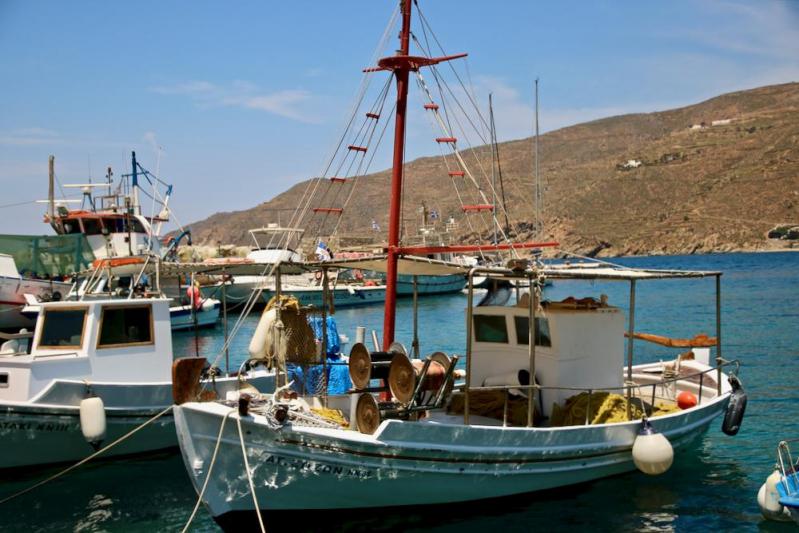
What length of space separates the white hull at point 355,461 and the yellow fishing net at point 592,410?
635 millimetres

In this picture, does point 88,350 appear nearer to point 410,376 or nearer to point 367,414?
point 367,414

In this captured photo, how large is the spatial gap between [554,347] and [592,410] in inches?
43.0

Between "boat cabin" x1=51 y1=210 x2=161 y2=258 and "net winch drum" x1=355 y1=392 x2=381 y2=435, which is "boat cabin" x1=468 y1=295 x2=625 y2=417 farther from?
"boat cabin" x1=51 y1=210 x2=161 y2=258

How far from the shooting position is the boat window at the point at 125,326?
47.5 feet

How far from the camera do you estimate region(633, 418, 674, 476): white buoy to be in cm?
1164

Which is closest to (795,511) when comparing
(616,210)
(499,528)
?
(499,528)

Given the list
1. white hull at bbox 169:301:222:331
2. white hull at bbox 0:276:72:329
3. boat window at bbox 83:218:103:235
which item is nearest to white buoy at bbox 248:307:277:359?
white hull at bbox 0:276:72:329

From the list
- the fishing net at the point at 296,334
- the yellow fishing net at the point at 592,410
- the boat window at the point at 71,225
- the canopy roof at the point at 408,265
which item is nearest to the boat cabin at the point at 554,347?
the yellow fishing net at the point at 592,410

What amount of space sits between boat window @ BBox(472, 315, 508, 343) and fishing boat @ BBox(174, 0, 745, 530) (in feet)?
0.06

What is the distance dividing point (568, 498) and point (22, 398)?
9078mm

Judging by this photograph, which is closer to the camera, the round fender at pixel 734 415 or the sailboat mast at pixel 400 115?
the round fender at pixel 734 415

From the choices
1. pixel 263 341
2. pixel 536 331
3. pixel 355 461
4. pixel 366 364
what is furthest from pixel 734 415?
pixel 263 341

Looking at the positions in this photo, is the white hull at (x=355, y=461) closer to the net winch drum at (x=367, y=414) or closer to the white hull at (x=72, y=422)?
the net winch drum at (x=367, y=414)

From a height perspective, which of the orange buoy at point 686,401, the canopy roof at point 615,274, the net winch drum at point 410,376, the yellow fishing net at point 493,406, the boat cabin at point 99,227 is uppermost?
the boat cabin at point 99,227
